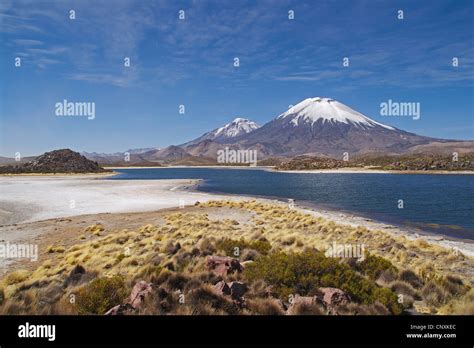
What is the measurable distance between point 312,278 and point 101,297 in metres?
4.95

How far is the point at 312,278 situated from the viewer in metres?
7.80

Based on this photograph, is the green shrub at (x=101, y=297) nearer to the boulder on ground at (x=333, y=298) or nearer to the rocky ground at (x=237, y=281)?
the rocky ground at (x=237, y=281)

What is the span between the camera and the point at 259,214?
2722 centimetres

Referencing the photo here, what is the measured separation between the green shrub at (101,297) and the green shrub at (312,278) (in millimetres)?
3146

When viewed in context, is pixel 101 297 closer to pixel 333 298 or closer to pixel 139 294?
pixel 139 294

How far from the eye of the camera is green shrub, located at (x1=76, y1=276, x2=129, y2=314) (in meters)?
6.53

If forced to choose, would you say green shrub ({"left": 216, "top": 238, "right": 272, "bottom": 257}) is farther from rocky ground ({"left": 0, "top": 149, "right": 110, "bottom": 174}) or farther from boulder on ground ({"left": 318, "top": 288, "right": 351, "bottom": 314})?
rocky ground ({"left": 0, "top": 149, "right": 110, "bottom": 174})

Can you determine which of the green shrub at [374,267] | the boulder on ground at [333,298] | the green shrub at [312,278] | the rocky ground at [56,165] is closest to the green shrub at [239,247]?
the green shrub at [312,278]

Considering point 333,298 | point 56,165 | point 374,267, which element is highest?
point 56,165

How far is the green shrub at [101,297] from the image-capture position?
6527 mm

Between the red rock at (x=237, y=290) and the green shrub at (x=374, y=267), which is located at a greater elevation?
the red rock at (x=237, y=290)

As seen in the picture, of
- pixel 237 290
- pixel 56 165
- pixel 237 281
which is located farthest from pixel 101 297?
pixel 56 165
